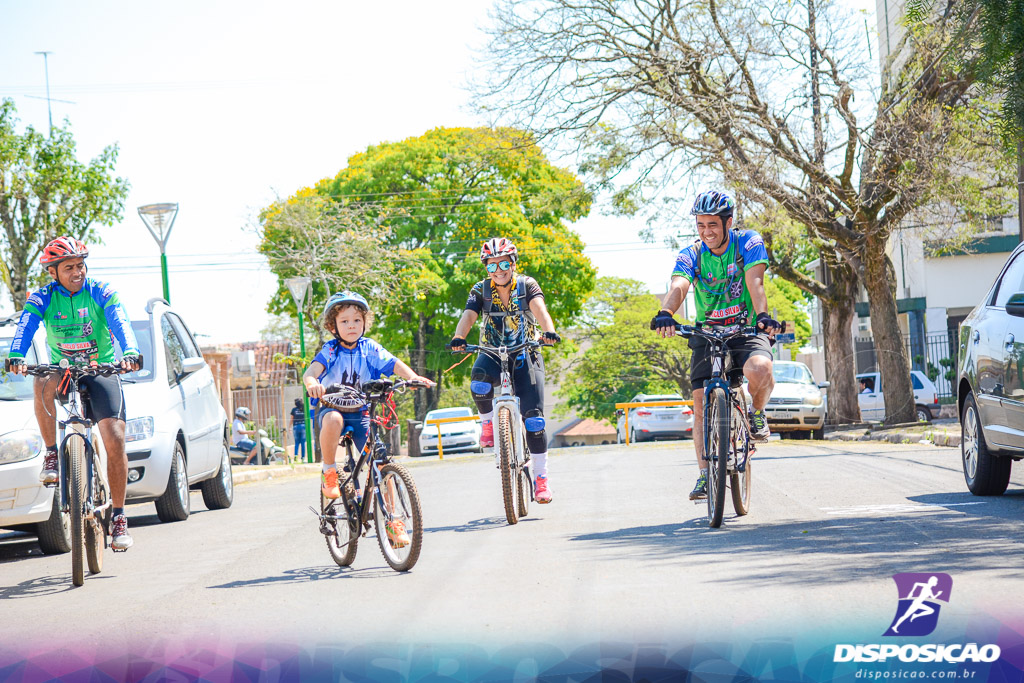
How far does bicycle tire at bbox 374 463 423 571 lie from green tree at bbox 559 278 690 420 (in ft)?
148

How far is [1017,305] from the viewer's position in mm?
7445

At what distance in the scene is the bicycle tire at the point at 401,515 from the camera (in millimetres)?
6199

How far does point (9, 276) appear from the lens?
22281 mm

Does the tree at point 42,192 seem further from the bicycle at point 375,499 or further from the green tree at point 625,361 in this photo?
the green tree at point 625,361

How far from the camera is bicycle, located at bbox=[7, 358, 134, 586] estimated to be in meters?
6.81

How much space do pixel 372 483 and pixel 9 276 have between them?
59.2ft

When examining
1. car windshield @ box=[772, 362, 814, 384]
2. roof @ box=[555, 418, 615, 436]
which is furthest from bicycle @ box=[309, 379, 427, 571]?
roof @ box=[555, 418, 615, 436]

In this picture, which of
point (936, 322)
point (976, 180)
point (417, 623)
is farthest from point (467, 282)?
point (417, 623)

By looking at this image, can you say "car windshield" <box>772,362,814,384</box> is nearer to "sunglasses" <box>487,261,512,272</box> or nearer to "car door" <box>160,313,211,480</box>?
"car door" <box>160,313,211,480</box>

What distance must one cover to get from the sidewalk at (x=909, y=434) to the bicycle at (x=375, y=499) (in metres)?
11.9

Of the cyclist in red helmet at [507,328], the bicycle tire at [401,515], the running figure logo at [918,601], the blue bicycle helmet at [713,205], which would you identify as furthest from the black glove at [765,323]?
the bicycle tire at [401,515]

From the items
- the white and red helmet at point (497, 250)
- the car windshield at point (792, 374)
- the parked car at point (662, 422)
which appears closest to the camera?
the white and red helmet at point (497, 250)

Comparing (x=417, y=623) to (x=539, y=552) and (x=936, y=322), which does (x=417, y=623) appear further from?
(x=936, y=322)

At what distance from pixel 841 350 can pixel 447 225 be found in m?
20.4
